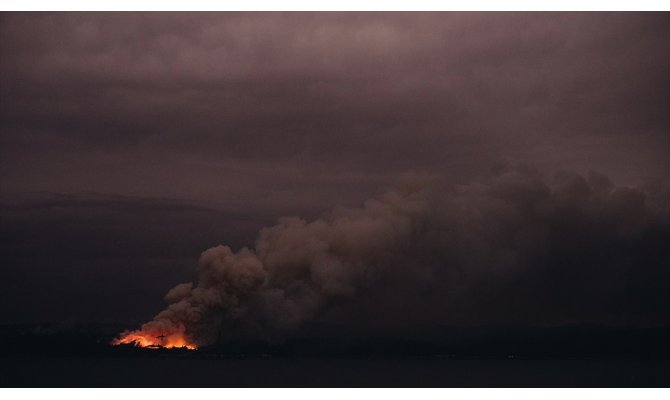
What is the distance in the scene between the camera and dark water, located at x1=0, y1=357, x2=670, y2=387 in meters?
33.3

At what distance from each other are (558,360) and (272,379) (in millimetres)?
20212

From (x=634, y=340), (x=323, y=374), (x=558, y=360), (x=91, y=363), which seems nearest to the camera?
(x=634, y=340)

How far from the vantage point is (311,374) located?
132 feet

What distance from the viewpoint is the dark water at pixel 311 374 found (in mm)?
33312
